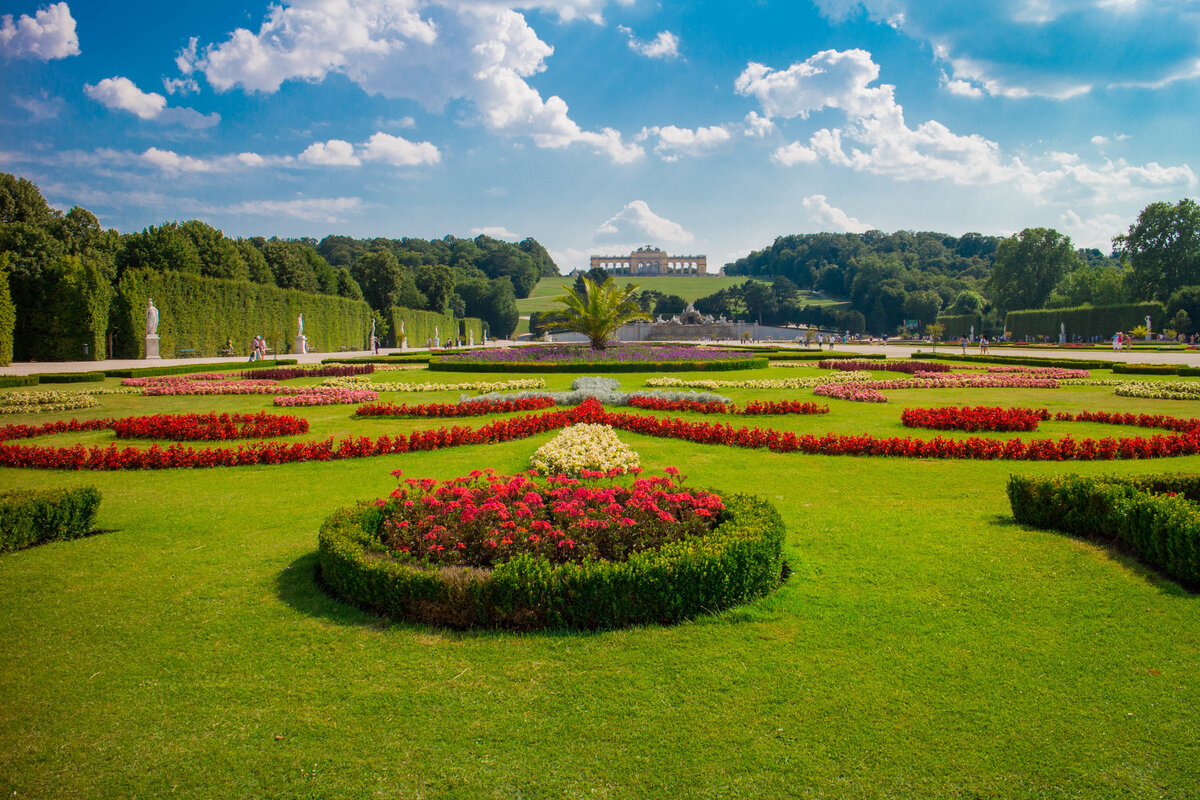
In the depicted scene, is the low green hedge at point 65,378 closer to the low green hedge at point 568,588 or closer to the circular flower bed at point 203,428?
the circular flower bed at point 203,428

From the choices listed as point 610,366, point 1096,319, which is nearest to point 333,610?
point 610,366

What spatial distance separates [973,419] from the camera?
32.5 feet

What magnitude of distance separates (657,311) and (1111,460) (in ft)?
314

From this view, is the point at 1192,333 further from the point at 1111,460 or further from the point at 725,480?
the point at 725,480

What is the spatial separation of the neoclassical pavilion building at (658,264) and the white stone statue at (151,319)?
443 ft

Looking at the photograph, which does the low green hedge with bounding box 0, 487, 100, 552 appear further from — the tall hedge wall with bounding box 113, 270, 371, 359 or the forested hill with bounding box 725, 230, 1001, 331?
the forested hill with bounding box 725, 230, 1001, 331

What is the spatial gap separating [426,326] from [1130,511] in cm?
6308

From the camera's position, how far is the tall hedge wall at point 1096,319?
47.9 metres

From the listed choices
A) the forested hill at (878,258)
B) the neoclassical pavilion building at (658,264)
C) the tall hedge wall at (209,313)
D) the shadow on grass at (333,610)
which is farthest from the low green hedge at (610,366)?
Result: the neoclassical pavilion building at (658,264)

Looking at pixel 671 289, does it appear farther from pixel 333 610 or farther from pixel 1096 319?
pixel 333 610

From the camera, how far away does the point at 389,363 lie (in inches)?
1038

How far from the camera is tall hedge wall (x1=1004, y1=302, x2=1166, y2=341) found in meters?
47.9

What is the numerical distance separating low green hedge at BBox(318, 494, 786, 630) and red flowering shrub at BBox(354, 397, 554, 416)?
7.85 metres

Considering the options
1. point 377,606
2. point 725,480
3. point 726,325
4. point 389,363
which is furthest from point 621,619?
point 726,325
